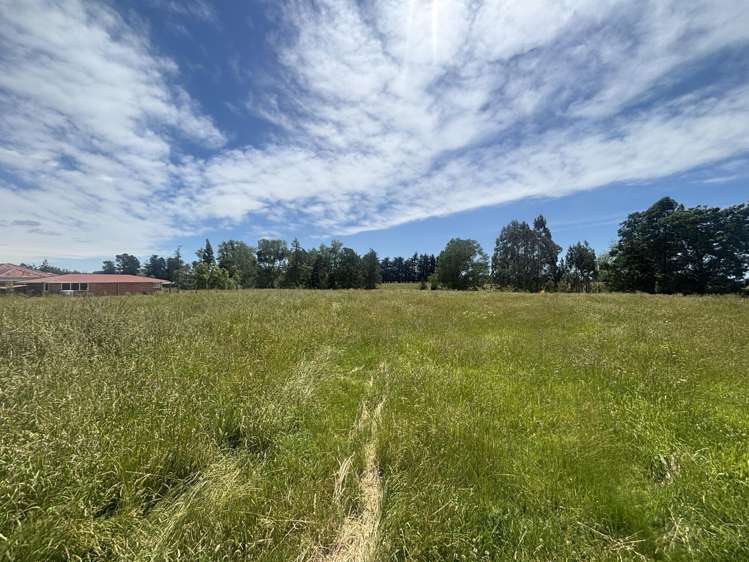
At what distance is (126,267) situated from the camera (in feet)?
437

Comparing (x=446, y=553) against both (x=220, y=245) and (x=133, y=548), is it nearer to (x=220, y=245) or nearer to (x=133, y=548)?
(x=133, y=548)

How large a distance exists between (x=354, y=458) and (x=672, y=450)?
3617 mm

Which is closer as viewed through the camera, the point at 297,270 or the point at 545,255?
the point at 545,255

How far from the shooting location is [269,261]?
8488cm

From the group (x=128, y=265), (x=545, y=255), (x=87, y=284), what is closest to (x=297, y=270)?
(x=87, y=284)

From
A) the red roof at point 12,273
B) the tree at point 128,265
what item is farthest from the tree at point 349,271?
the tree at point 128,265

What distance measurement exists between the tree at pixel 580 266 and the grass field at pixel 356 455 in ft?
237

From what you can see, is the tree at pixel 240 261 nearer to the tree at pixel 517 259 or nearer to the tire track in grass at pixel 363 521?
the tree at pixel 517 259

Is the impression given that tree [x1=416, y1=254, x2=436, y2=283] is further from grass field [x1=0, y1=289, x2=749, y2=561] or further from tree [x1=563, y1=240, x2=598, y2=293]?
grass field [x1=0, y1=289, x2=749, y2=561]

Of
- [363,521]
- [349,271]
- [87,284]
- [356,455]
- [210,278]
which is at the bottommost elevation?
[363,521]

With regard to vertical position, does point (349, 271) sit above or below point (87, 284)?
above

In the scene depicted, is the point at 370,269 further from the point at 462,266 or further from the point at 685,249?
the point at 685,249

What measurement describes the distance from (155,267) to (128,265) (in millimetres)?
16553

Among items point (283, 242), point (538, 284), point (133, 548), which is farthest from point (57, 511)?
point (283, 242)
